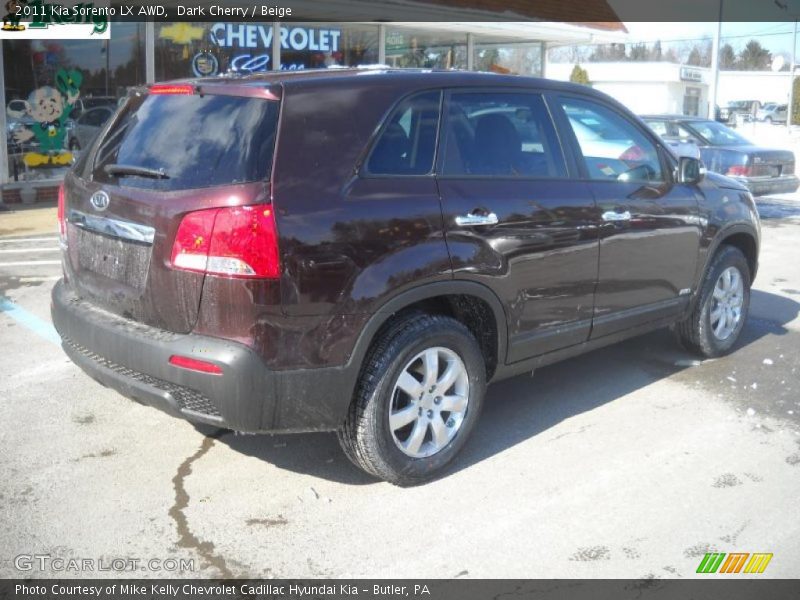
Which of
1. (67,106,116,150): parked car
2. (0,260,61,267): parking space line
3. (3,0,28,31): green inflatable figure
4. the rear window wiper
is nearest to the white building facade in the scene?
(67,106,116,150): parked car

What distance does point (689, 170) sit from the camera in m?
5.61

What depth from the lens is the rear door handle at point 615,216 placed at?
16.2 ft

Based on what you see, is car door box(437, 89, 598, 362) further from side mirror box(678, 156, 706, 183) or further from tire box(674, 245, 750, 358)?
tire box(674, 245, 750, 358)

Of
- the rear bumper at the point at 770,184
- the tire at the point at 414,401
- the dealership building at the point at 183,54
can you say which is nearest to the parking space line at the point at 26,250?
the dealership building at the point at 183,54

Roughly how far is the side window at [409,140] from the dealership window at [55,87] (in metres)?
10.4

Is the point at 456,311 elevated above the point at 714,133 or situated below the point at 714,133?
below

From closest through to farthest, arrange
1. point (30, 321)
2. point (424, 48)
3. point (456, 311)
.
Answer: point (456, 311) < point (30, 321) < point (424, 48)

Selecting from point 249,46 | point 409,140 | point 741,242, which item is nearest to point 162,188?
point 409,140

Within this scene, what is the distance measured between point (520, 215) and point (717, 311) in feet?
8.11

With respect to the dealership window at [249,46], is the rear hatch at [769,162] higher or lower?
lower

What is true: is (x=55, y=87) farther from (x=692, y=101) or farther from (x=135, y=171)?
(x=692, y=101)

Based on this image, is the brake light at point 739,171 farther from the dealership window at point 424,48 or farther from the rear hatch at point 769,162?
the dealership window at point 424,48

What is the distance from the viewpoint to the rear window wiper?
3856 millimetres

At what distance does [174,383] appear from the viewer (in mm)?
3678
